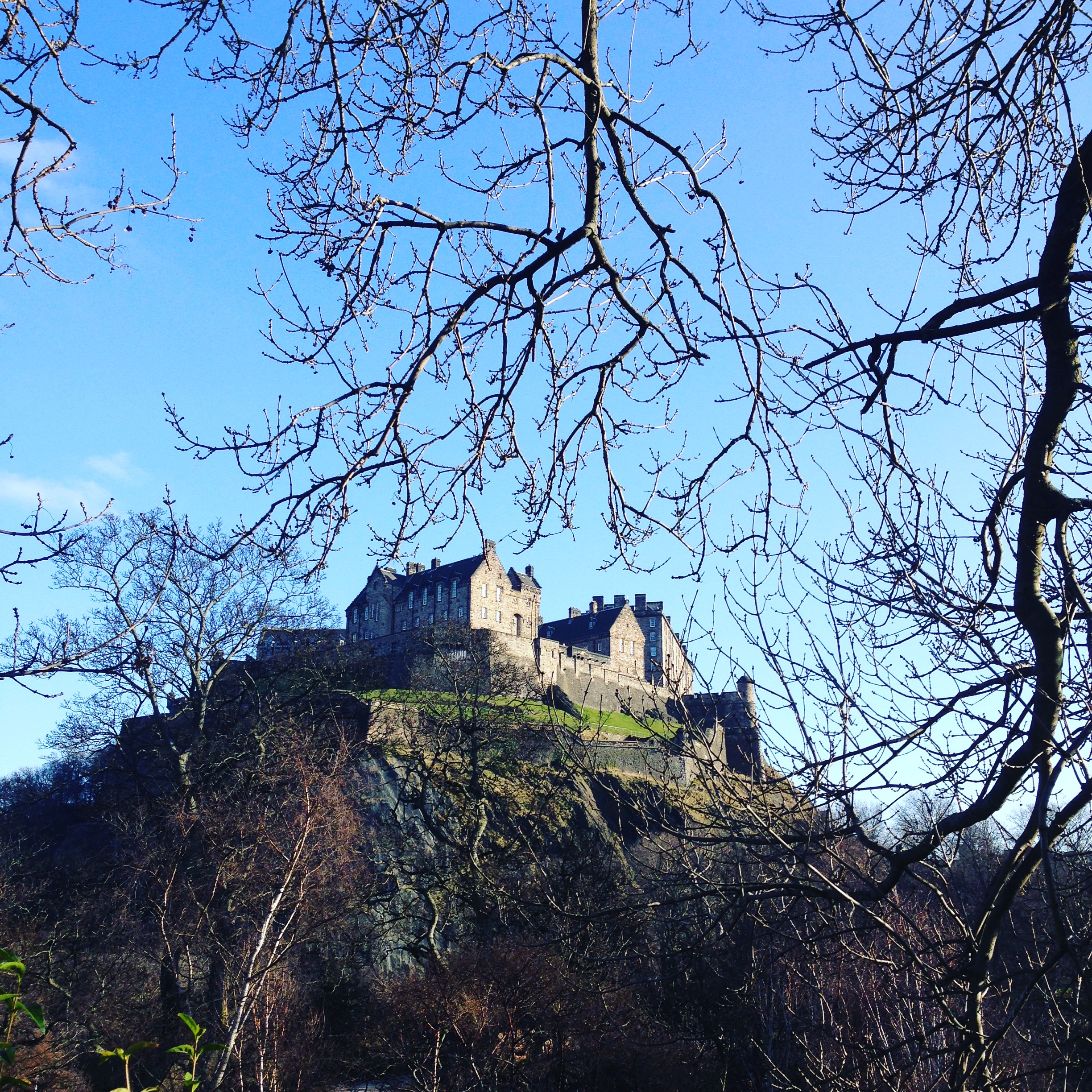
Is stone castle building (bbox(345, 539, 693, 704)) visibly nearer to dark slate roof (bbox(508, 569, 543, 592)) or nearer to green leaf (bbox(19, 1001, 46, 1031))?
dark slate roof (bbox(508, 569, 543, 592))

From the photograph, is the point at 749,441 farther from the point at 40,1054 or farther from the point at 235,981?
the point at 40,1054

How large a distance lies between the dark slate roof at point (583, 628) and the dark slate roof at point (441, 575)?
7.76 meters

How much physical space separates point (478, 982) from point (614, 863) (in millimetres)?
9281

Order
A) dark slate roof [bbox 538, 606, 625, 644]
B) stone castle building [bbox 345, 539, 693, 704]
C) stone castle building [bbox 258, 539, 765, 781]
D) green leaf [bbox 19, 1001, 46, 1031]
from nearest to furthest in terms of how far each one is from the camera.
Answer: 1. green leaf [bbox 19, 1001, 46, 1031]
2. stone castle building [bbox 258, 539, 765, 781]
3. stone castle building [bbox 345, 539, 693, 704]
4. dark slate roof [bbox 538, 606, 625, 644]

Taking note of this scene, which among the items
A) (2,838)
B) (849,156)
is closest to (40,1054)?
(2,838)

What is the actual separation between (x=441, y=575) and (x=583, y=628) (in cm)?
1046

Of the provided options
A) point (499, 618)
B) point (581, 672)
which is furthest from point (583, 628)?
point (499, 618)

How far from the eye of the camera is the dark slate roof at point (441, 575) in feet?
168

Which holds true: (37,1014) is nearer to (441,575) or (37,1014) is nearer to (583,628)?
(441,575)

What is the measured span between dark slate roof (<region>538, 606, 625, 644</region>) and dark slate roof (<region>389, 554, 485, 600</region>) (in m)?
7.76

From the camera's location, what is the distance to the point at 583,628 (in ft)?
192

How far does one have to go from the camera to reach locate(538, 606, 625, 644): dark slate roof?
57.6 m

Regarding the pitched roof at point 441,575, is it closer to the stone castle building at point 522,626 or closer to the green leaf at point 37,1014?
the stone castle building at point 522,626

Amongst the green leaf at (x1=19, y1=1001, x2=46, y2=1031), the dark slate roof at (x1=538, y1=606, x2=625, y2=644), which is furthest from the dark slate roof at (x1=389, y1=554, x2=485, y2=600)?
the green leaf at (x1=19, y1=1001, x2=46, y2=1031)
